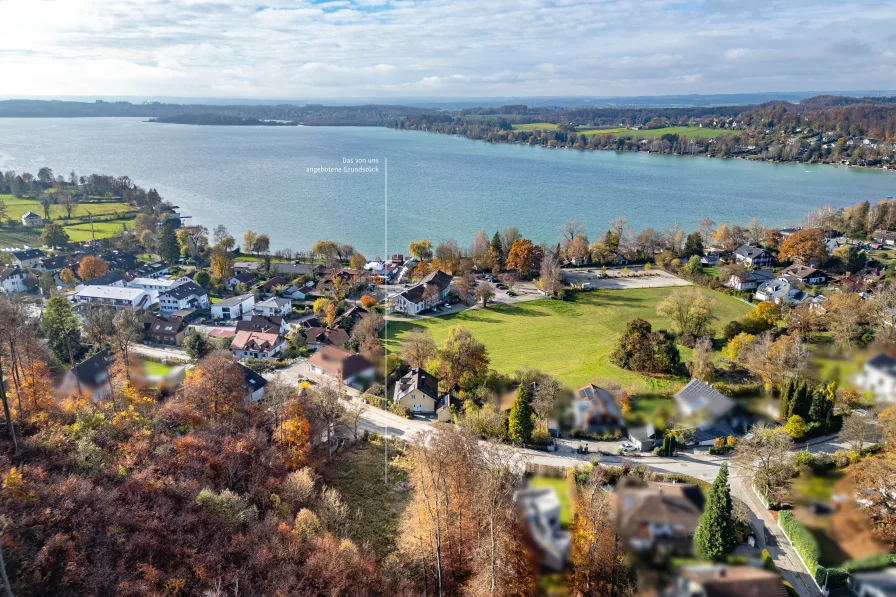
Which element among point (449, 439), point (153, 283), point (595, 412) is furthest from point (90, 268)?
point (595, 412)

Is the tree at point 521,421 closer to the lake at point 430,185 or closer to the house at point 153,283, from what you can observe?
the house at point 153,283

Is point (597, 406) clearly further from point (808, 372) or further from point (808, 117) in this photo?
point (808, 117)

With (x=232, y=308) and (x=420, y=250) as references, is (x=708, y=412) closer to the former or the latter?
(x=232, y=308)

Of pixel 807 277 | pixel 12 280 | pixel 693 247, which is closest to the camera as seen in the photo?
pixel 12 280

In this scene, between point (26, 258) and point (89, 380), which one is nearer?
point (89, 380)

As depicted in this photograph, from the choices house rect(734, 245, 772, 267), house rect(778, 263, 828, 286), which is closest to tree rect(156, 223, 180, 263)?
house rect(734, 245, 772, 267)

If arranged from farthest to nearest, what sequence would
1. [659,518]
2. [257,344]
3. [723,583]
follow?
1. [257,344]
2. [659,518]
3. [723,583]

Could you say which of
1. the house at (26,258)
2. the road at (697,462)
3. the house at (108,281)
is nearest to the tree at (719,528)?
the road at (697,462)
